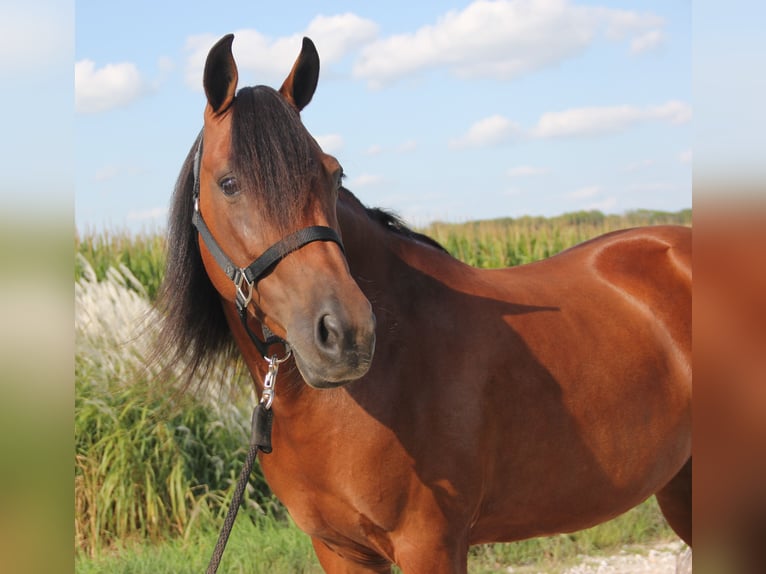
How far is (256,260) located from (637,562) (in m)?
4.12

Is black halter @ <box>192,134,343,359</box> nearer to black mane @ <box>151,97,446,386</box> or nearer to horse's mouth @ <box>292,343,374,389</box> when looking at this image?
black mane @ <box>151,97,446,386</box>

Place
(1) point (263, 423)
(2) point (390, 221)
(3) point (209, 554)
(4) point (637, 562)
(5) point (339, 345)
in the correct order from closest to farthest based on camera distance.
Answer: (5) point (339, 345) → (1) point (263, 423) → (2) point (390, 221) → (3) point (209, 554) → (4) point (637, 562)

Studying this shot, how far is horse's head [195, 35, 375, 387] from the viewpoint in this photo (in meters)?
1.94

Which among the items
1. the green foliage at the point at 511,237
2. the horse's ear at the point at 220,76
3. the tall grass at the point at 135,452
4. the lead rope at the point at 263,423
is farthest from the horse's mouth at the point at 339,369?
the green foliage at the point at 511,237

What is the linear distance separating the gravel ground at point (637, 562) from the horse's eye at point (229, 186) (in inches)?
150

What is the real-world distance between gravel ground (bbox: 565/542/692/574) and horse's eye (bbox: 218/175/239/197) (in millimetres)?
3802

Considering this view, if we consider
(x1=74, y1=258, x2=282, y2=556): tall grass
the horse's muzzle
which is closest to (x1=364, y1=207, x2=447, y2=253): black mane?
the horse's muzzle

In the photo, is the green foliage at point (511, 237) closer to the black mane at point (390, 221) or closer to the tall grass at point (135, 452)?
the tall grass at point (135, 452)

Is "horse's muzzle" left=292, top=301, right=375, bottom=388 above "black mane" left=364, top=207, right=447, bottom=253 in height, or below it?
below

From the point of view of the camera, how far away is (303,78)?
7.80 ft

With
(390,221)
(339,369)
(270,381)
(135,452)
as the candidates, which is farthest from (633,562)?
(339,369)

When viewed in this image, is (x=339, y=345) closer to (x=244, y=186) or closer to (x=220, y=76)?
(x=244, y=186)

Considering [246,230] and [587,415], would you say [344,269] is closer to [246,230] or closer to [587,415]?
[246,230]

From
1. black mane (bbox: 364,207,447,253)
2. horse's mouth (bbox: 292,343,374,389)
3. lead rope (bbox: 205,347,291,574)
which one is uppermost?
black mane (bbox: 364,207,447,253)
